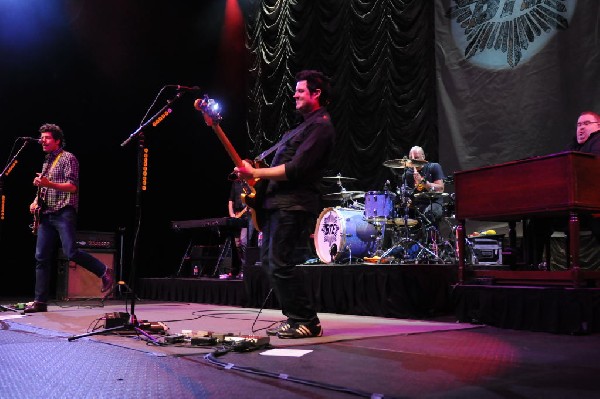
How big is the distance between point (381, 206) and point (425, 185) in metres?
0.70

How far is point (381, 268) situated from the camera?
5980 mm

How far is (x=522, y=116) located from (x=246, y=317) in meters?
4.96

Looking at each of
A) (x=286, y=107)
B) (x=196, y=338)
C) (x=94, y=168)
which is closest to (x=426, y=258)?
(x=196, y=338)

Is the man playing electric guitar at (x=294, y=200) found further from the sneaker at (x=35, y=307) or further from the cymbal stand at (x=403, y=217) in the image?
the cymbal stand at (x=403, y=217)

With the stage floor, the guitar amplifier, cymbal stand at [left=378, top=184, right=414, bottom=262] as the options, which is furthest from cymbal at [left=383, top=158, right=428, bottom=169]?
the guitar amplifier

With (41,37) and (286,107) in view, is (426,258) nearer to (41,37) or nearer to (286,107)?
(286,107)

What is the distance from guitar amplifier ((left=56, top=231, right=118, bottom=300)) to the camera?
28.7 feet

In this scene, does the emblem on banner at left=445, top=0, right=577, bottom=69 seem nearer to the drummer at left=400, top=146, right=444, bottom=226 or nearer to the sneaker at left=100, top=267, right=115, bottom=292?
the drummer at left=400, top=146, right=444, bottom=226

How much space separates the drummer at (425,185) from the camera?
25.1 ft

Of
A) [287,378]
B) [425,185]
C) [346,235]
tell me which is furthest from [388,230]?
[287,378]

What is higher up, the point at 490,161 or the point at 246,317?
the point at 490,161

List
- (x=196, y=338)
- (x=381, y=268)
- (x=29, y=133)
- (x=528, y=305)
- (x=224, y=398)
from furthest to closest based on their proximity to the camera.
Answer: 1. (x=29, y=133)
2. (x=381, y=268)
3. (x=528, y=305)
4. (x=196, y=338)
5. (x=224, y=398)

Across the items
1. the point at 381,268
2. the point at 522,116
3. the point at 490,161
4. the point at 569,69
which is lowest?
the point at 381,268

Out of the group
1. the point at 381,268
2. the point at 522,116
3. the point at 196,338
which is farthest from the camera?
the point at 522,116
